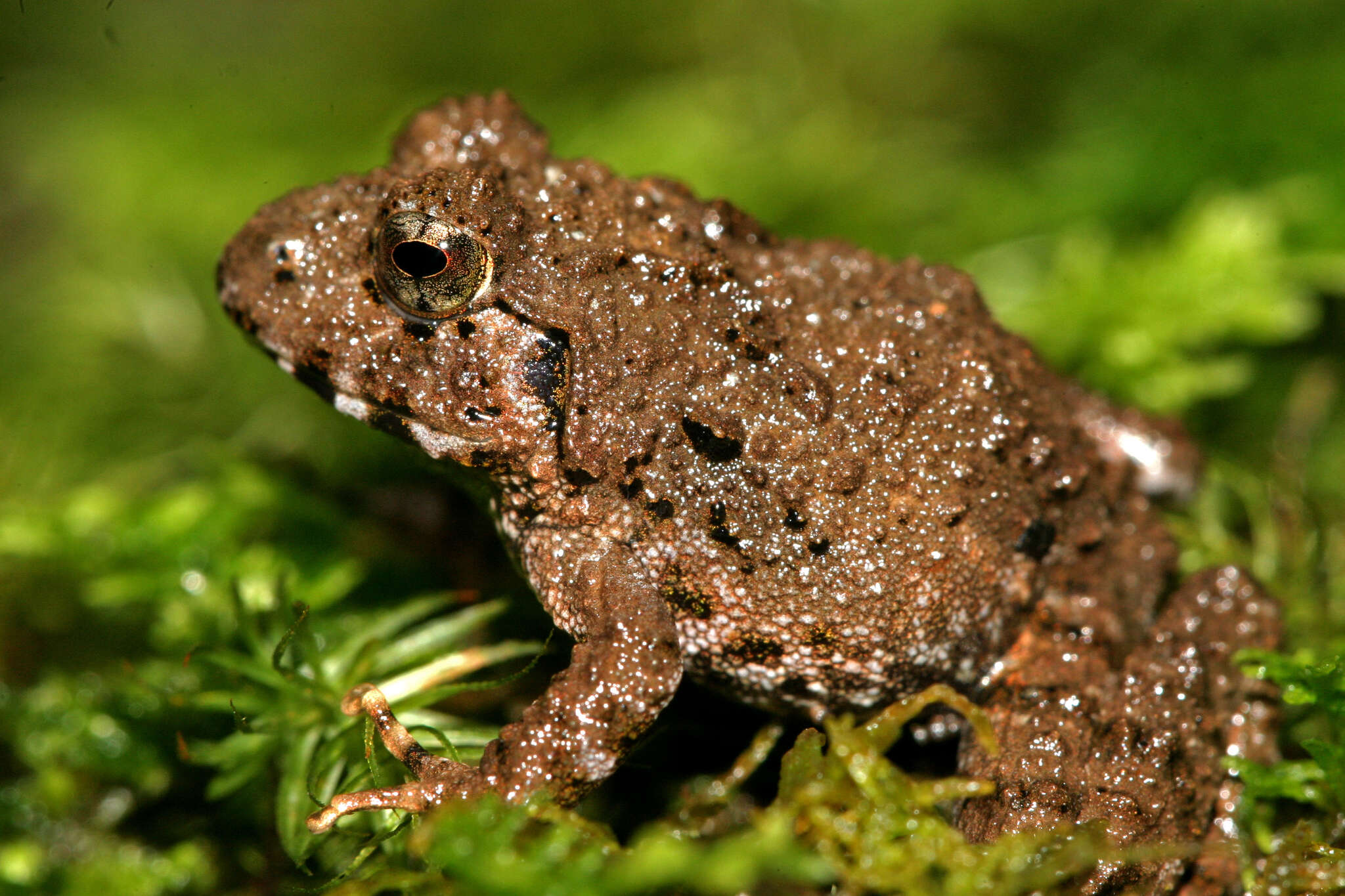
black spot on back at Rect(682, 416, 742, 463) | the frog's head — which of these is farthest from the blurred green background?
black spot on back at Rect(682, 416, 742, 463)

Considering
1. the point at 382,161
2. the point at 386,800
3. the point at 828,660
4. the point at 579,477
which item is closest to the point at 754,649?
Answer: the point at 828,660

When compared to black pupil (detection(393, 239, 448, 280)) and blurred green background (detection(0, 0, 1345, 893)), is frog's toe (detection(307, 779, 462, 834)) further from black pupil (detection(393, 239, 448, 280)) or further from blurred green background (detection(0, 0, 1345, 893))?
black pupil (detection(393, 239, 448, 280))

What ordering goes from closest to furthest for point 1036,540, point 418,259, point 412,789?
1. point 412,789
2. point 418,259
3. point 1036,540

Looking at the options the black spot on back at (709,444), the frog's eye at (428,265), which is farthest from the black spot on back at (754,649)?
the frog's eye at (428,265)

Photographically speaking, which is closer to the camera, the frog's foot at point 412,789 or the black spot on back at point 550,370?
the frog's foot at point 412,789

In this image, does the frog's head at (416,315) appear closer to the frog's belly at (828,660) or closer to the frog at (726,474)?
the frog at (726,474)

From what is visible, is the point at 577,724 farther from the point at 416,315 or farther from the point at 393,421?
the point at 416,315
